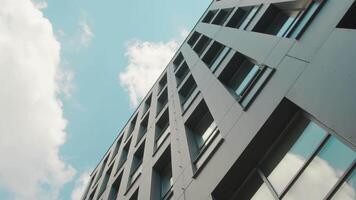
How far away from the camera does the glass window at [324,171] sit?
→ 21.4ft

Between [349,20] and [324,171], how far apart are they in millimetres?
3824

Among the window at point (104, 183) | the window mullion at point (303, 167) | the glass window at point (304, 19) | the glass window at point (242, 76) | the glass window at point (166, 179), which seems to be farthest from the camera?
the window at point (104, 183)

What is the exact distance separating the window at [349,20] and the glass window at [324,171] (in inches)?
117

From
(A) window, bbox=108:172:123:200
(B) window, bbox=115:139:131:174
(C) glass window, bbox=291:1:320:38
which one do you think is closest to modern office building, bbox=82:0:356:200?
(C) glass window, bbox=291:1:320:38

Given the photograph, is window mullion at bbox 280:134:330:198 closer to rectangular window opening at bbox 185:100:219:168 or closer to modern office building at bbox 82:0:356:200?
modern office building at bbox 82:0:356:200

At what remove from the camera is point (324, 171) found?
6.86m

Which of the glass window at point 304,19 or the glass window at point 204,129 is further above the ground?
the glass window at point 304,19

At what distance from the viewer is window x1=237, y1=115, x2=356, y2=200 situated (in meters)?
6.58

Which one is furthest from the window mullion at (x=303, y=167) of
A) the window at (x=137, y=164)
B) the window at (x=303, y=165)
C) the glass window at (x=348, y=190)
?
the window at (x=137, y=164)

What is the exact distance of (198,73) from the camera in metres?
19.3

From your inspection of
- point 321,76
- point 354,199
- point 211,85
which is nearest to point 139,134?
point 211,85

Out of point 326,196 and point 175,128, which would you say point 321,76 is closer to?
point 326,196

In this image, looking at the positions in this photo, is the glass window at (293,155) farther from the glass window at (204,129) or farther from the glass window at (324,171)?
the glass window at (204,129)

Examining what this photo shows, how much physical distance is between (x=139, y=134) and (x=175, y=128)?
879 centimetres
